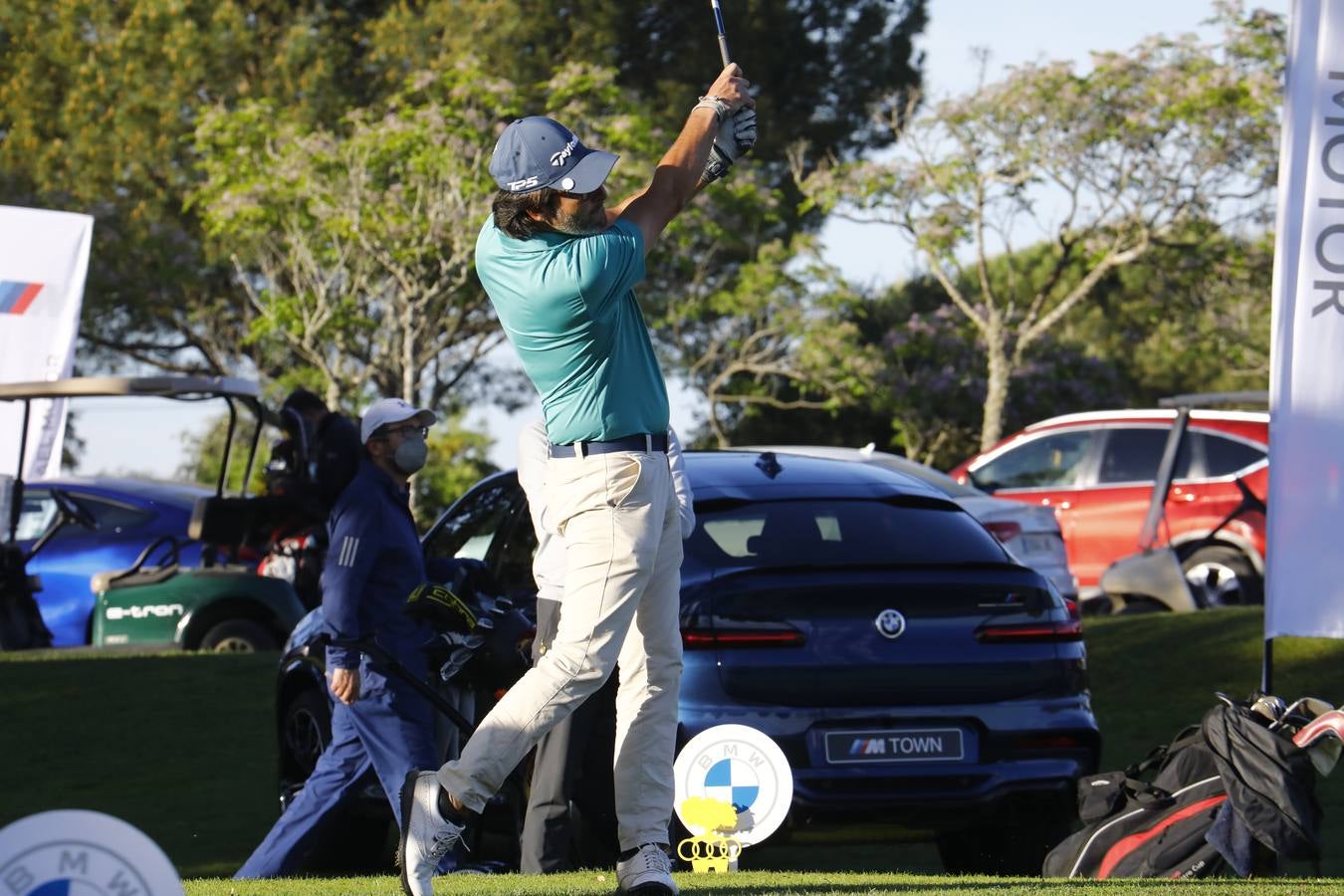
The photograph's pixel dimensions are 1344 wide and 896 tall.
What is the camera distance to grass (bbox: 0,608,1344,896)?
9.36 metres

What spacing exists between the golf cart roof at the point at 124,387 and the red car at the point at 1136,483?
710 centimetres

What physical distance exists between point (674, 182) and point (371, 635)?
268 centimetres

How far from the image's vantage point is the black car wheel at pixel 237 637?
1435cm

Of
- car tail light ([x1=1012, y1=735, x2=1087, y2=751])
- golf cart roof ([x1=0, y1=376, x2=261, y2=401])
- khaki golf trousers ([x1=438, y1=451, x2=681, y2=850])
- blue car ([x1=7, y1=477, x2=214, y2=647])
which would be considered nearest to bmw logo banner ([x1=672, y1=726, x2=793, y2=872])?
car tail light ([x1=1012, y1=735, x2=1087, y2=751])

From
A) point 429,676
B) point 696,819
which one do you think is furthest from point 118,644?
point 696,819

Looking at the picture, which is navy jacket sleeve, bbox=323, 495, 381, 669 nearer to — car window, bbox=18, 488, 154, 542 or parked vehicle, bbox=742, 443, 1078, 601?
parked vehicle, bbox=742, 443, 1078, 601

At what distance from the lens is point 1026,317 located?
37.6 m

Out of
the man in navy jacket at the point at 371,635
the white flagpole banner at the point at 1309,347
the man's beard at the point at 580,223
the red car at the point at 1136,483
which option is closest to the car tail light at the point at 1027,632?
the white flagpole banner at the point at 1309,347

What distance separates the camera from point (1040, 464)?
18203 mm

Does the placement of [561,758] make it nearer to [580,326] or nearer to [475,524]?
[475,524]

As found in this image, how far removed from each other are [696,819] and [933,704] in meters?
0.94

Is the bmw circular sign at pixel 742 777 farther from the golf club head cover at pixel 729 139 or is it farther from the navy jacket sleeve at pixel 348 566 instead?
the golf club head cover at pixel 729 139

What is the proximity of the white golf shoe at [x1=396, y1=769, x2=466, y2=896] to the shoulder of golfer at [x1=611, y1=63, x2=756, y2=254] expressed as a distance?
149 centimetres

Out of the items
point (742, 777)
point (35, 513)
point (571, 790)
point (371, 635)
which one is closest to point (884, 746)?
point (742, 777)
